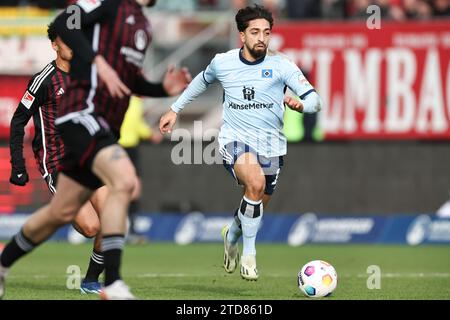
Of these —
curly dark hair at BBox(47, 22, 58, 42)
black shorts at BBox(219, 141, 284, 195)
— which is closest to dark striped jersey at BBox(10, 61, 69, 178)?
curly dark hair at BBox(47, 22, 58, 42)

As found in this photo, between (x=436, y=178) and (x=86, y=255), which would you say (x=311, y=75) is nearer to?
(x=436, y=178)

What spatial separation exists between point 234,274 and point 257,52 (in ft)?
9.31

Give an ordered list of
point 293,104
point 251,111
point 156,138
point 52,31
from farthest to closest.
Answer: point 156,138, point 251,111, point 293,104, point 52,31

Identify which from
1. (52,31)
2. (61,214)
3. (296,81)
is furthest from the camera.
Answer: (296,81)

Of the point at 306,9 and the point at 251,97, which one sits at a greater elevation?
the point at 306,9

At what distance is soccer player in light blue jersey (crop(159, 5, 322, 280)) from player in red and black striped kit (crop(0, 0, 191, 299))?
78.9 inches

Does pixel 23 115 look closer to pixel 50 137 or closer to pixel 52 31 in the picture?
pixel 50 137

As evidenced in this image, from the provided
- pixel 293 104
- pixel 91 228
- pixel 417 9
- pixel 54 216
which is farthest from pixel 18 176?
pixel 417 9

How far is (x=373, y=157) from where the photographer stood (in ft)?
56.2

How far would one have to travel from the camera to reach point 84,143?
305 inches

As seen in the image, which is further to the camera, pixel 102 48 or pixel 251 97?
pixel 251 97

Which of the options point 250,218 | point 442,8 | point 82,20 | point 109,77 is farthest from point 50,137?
point 442,8

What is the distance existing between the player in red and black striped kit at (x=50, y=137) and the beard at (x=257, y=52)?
170 cm

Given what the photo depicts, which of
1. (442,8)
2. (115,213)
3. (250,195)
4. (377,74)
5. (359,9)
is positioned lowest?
(115,213)
